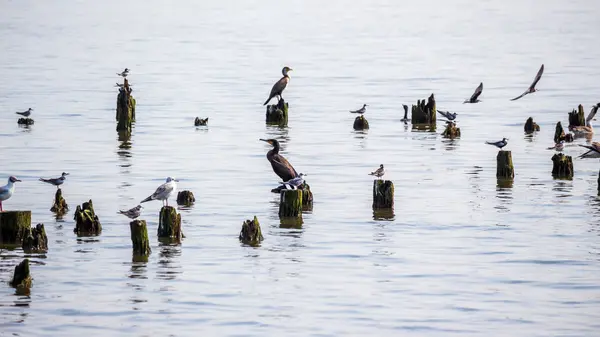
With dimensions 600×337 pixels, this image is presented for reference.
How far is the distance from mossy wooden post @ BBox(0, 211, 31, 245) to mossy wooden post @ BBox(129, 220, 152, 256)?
2.05 meters

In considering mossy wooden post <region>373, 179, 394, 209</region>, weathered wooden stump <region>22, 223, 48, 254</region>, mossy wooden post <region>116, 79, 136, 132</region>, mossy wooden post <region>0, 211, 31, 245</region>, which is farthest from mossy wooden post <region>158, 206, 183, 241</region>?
mossy wooden post <region>116, 79, 136, 132</region>

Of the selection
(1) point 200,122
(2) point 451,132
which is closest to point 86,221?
(2) point 451,132

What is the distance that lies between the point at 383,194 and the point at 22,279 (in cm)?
949

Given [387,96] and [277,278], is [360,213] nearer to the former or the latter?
[277,278]

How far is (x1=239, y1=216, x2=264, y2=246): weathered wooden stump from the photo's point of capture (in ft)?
81.2

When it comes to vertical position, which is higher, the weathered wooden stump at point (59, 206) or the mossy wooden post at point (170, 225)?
the weathered wooden stump at point (59, 206)

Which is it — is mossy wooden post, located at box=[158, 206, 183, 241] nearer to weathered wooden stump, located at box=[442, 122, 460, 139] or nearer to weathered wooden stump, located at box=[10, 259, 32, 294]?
weathered wooden stump, located at box=[10, 259, 32, 294]

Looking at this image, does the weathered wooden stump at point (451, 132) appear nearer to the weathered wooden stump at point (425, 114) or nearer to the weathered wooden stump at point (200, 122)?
the weathered wooden stump at point (425, 114)

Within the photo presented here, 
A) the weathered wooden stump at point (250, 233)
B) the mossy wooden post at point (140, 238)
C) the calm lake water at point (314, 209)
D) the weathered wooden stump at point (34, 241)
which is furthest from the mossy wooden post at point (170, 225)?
the weathered wooden stump at point (34, 241)

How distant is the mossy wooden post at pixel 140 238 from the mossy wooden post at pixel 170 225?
0.80m

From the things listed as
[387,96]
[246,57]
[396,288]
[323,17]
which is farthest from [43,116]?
[323,17]

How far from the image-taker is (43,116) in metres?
49.5

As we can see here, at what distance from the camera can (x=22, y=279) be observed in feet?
69.3

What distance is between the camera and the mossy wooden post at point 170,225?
79.9 feet
